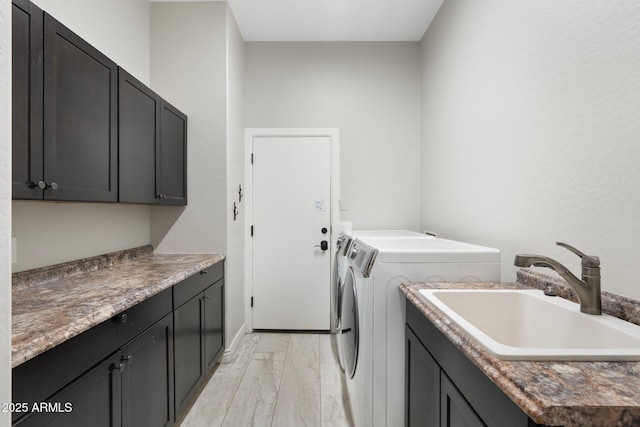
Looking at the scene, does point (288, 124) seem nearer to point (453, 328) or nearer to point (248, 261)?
point (248, 261)

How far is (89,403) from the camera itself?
1.09 m

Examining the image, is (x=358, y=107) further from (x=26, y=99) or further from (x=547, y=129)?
(x=26, y=99)

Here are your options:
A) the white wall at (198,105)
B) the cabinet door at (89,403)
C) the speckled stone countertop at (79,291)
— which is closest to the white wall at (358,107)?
the white wall at (198,105)

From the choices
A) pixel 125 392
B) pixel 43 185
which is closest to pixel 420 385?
pixel 125 392

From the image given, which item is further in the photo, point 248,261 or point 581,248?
point 248,261

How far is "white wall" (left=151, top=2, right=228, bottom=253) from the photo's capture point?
2.62m

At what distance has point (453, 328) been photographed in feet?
3.07

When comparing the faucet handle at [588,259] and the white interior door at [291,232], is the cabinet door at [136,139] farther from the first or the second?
the faucet handle at [588,259]

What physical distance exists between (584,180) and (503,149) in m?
0.60

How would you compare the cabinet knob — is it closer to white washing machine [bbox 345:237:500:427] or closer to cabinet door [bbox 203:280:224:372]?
cabinet door [bbox 203:280:224:372]

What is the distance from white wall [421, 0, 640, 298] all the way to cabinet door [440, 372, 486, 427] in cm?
68

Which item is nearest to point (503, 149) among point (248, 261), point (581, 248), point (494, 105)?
point (494, 105)

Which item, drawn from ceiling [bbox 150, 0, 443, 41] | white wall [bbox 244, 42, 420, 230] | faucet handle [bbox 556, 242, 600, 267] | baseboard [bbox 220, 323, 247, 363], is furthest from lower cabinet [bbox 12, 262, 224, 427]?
ceiling [bbox 150, 0, 443, 41]

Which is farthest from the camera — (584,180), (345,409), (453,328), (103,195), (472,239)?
(472,239)
